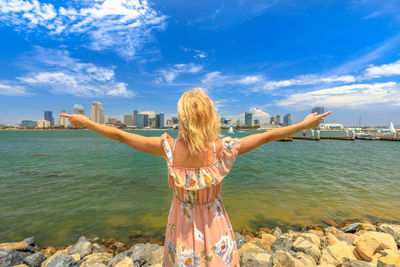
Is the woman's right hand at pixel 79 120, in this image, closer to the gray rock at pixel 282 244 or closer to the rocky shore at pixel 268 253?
the rocky shore at pixel 268 253

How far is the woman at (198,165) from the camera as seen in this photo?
1.59 metres

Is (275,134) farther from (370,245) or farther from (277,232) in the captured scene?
(277,232)

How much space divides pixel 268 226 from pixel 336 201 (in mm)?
4464

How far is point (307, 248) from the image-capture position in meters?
4.34

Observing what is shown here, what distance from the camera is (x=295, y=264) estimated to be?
11.6 feet

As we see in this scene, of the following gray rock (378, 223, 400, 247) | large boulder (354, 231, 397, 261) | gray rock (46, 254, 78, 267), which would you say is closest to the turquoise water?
gray rock (378, 223, 400, 247)

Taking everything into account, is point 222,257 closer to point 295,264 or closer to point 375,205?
point 295,264

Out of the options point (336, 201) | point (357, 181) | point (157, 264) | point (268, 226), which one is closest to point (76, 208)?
point (157, 264)

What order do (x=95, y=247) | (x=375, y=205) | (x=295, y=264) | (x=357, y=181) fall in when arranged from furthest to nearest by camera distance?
(x=357, y=181)
(x=375, y=205)
(x=95, y=247)
(x=295, y=264)

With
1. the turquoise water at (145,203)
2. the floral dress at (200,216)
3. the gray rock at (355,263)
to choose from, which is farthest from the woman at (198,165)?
the turquoise water at (145,203)

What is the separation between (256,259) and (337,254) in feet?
6.38

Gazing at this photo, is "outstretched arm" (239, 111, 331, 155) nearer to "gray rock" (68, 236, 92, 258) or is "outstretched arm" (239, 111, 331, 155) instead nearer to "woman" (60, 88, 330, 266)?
"woman" (60, 88, 330, 266)

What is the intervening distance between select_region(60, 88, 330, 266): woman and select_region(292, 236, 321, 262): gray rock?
364 centimetres

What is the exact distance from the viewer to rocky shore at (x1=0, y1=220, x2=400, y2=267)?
370cm
